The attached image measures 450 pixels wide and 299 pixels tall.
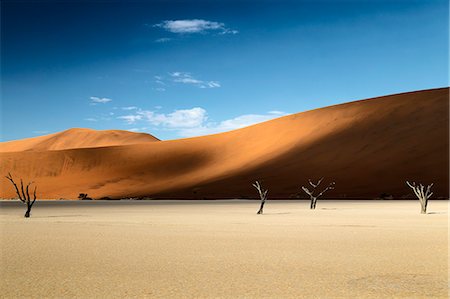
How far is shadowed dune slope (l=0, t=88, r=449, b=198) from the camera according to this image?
5522 cm

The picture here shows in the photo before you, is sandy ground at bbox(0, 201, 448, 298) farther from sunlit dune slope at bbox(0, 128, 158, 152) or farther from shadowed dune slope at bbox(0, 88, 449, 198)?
sunlit dune slope at bbox(0, 128, 158, 152)

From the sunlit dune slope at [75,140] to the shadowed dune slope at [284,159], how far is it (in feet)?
184

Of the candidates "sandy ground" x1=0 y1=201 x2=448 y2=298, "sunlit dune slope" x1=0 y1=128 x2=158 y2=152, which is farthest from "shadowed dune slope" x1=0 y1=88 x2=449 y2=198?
"sunlit dune slope" x1=0 y1=128 x2=158 y2=152

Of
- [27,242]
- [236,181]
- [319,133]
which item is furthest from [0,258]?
[319,133]

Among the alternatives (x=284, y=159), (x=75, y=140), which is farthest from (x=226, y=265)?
(x=75, y=140)

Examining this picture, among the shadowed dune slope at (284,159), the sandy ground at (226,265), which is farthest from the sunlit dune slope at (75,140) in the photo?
the sandy ground at (226,265)

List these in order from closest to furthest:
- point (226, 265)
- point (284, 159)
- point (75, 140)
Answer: point (226, 265), point (284, 159), point (75, 140)

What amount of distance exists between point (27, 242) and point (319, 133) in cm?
6175

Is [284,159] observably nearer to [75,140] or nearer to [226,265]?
[226,265]

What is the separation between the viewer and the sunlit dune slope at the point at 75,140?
5743 inches

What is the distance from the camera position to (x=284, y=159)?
66750 mm

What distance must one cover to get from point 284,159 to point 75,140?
9551 cm

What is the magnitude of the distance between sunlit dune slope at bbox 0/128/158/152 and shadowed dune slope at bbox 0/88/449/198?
5597cm

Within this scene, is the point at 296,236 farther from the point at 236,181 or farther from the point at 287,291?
the point at 236,181
